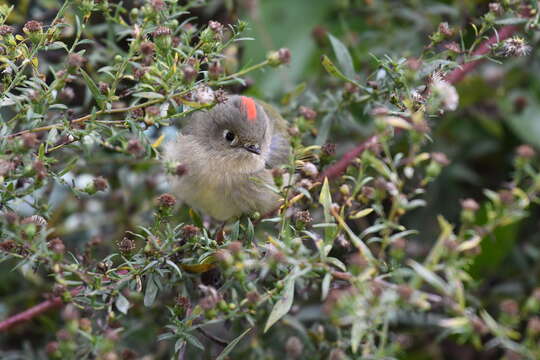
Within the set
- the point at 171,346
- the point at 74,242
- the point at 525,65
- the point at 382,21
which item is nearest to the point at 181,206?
the point at 74,242

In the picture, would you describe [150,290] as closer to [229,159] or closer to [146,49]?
[146,49]

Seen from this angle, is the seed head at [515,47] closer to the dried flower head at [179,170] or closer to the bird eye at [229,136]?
the dried flower head at [179,170]

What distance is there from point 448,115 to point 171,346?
186 centimetres

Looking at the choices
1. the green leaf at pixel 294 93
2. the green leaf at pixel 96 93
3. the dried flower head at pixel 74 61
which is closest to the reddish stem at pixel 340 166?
the green leaf at pixel 294 93

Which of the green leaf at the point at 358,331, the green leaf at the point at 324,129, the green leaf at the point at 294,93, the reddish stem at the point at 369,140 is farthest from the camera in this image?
the green leaf at the point at 294,93

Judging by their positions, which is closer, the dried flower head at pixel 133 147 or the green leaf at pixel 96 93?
the dried flower head at pixel 133 147

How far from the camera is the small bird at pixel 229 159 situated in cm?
296

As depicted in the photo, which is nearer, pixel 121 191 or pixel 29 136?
pixel 29 136

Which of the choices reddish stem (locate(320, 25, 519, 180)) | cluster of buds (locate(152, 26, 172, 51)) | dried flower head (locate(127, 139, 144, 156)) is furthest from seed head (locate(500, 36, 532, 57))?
dried flower head (locate(127, 139, 144, 156))

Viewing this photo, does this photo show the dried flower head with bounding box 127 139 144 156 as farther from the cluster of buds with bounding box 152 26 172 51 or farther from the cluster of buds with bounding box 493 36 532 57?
the cluster of buds with bounding box 493 36 532 57

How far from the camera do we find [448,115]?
11.2 ft

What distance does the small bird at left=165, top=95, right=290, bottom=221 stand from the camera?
117 inches

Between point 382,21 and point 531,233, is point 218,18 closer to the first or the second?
point 382,21

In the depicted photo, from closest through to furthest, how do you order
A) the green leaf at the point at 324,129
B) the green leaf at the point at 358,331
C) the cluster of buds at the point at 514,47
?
1. the green leaf at the point at 358,331
2. the cluster of buds at the point at 514,47
3. the green leaf at the point at 324,129
